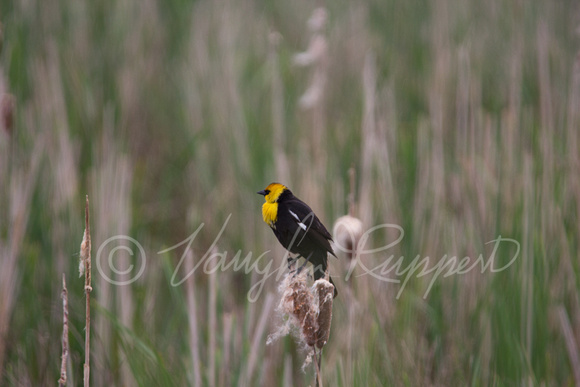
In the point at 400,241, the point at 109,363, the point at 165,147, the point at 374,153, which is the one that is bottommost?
the point at 109,363

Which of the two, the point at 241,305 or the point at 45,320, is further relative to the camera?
the point at 241,305

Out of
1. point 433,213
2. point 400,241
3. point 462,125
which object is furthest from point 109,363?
point 462,125

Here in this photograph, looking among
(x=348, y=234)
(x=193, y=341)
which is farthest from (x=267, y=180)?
(x=348, y=234)

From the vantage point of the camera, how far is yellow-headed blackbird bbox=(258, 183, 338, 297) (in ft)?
2.29

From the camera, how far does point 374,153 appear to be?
1.81 m

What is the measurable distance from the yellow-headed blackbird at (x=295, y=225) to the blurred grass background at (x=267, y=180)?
9.2 inches

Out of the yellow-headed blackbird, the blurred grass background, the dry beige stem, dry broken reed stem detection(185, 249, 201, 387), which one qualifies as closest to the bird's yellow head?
the yellow-headed blackbird

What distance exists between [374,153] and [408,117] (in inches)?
42.1

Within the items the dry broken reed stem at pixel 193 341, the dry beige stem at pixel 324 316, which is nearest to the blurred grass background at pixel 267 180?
the dry broken reed stem at pixel 193 341

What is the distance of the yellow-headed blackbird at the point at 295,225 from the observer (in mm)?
699

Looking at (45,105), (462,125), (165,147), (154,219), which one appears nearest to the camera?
(462,125)

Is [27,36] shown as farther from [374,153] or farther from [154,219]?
[374,153]

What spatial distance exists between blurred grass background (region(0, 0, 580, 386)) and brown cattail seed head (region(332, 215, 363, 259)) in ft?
0.28

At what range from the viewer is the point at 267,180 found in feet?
6.17
